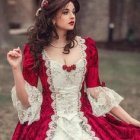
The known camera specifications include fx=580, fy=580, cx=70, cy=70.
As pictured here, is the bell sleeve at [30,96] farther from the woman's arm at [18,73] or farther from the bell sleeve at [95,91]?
the bell sleeve at [95,91]

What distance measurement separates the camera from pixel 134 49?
70.6 ft

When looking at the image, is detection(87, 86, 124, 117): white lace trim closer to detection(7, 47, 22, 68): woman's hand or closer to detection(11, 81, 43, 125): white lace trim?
detection(11, 81, 43, 125): white lace trim

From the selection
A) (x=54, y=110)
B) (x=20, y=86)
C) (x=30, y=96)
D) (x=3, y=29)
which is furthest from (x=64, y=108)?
(x=3, y=29)

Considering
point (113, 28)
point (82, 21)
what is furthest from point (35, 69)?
point (113, 28)

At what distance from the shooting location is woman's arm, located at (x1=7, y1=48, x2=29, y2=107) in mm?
4312

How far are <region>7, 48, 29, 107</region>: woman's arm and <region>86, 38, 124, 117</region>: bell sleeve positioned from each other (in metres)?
0.55

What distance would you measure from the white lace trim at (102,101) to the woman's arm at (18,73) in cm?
56

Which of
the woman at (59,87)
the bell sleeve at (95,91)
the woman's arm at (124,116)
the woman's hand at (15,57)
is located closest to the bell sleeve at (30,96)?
the woman at (59,87)

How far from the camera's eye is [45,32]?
182 inches

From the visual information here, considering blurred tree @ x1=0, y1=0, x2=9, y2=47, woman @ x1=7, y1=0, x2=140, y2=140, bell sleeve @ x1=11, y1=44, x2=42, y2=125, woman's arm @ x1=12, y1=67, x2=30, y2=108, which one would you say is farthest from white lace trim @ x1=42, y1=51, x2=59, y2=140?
blurred tree @ x1=0, y1=0, x2=9, y2=47

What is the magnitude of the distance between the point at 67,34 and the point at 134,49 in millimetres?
17015

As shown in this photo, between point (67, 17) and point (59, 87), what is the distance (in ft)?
1.85

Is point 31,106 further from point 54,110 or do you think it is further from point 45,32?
point 45,32

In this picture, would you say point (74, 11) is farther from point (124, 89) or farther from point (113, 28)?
point (113, 28)
